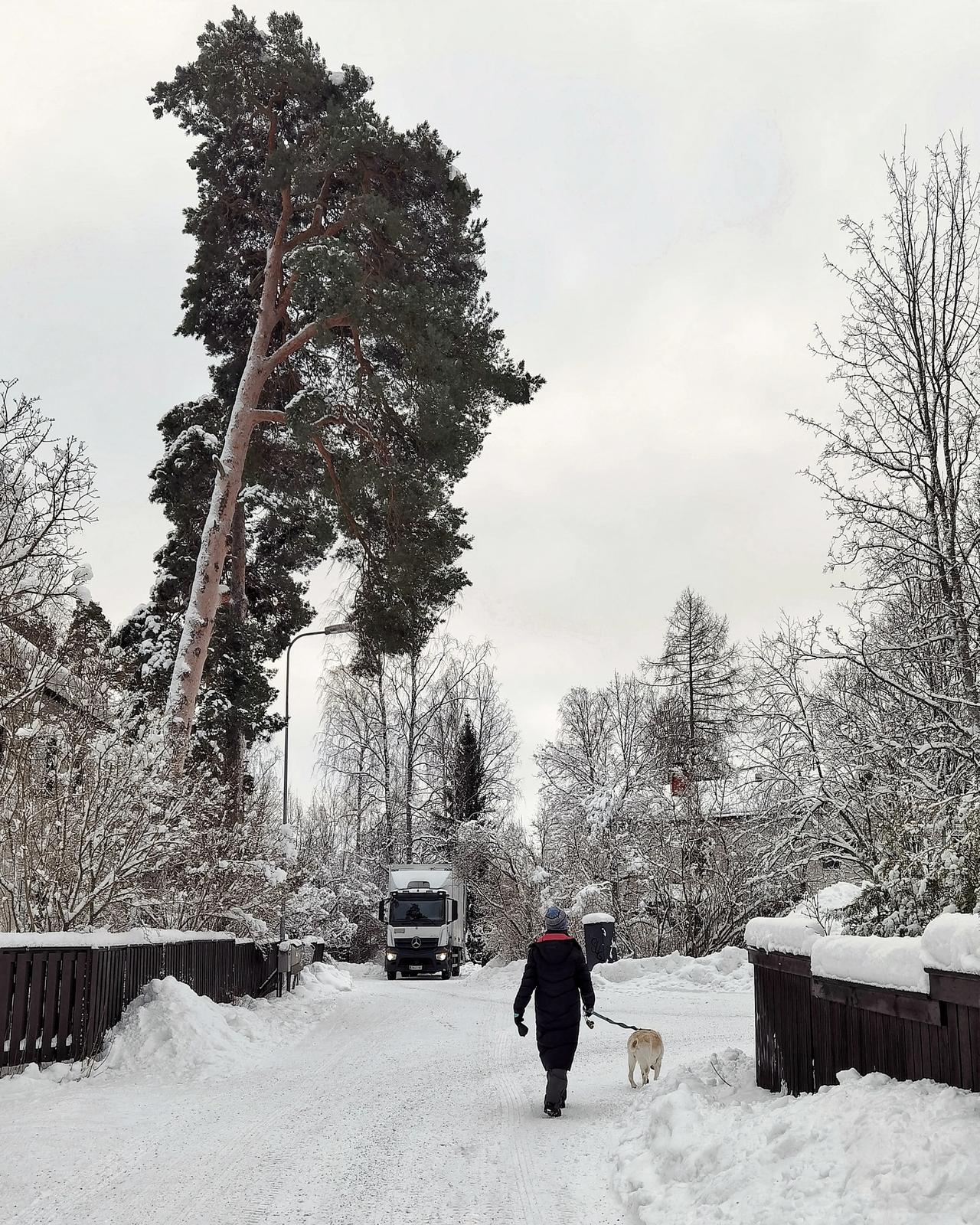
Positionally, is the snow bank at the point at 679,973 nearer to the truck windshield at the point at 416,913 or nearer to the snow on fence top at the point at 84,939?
the snow on fence top at the point at 84,939

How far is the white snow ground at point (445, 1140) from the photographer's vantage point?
4.63 meters

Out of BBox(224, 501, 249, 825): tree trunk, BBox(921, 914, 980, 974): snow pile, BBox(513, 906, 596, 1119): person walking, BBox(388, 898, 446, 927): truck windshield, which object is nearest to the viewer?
BBox(921, 914, 980, 974): snow pile

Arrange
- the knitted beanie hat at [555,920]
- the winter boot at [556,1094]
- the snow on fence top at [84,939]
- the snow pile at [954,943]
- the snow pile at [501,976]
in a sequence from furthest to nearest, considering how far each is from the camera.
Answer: the snow pile at [501,976]
the snow on fence top at [84,939]
the knitted beanie hat at [555,920]
the winter boot at [556,1094]
the snow pile at [954,943]

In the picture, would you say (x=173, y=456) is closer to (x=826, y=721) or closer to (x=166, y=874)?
(x=166, y=874)

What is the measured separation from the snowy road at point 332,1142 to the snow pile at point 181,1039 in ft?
1.03

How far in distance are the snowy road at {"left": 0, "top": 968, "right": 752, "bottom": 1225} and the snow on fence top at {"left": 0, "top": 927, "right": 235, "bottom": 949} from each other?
49.0 inches

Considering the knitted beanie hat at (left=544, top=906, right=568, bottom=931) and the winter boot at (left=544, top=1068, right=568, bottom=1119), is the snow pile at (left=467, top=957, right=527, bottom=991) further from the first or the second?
the winter boot at (left=544, top=1068, right=568, bottom=1119)

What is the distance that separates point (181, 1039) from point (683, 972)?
41.3 ft

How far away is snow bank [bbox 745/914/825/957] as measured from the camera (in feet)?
23.6

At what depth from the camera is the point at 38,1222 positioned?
5.53 meters

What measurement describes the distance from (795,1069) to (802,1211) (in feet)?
9.05

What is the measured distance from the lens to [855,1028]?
19.9 feet

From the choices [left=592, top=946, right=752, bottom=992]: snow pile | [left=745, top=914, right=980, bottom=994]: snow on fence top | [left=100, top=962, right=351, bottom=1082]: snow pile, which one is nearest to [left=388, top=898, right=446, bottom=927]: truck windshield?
[left=592, top=946, right=752, bottom=992]: snow pile

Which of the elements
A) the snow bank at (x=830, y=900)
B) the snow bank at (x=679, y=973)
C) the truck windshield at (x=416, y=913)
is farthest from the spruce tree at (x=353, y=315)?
the truck windshield at (x=416, y=913)
